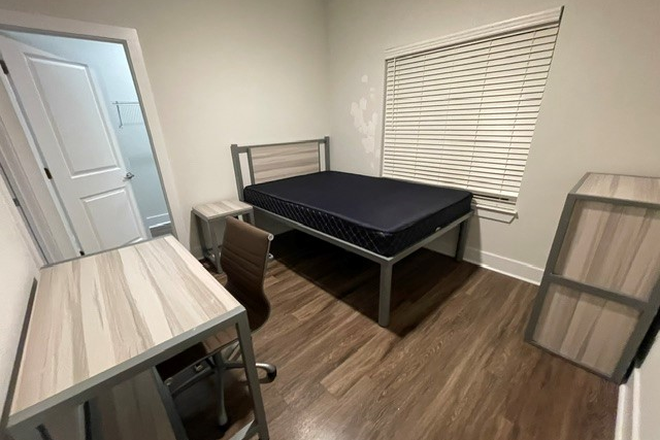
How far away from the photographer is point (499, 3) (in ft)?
6.51

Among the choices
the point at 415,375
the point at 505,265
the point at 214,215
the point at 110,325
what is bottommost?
the point at 415,375

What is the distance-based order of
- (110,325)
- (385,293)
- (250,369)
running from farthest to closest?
(385,293) → (250,369) → (110,325)

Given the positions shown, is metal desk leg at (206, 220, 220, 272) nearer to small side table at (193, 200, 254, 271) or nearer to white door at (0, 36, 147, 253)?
small side table at (193, 200, 254, 271)

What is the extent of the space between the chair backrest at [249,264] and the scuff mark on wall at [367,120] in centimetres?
214

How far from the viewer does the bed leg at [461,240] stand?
2549mm

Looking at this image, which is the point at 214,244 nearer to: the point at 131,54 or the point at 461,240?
the point at 131,54

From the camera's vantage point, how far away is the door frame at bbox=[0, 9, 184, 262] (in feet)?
5.51

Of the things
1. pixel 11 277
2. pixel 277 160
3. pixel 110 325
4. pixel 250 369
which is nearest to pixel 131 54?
pixel 277 160

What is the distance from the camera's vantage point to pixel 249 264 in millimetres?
1417

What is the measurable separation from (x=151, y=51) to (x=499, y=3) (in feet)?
9.06

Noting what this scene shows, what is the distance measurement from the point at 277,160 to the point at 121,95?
2.25 m

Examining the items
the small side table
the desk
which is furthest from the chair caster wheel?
the small side table

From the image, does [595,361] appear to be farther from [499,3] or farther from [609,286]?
[499,3]

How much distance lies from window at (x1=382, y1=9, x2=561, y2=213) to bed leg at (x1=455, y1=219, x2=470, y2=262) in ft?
0.79
